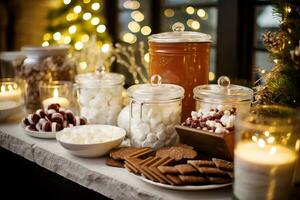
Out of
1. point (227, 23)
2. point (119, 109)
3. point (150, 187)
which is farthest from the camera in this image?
point (227, 23)

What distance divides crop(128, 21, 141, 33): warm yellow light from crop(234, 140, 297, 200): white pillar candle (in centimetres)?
215

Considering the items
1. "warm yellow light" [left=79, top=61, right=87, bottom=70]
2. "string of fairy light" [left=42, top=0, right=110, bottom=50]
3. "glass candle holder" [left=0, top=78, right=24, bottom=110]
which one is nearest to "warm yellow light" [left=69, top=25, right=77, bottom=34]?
"string of fairy light" [left=42, top=0, right=110, bottom=50]

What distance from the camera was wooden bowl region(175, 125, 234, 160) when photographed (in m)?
0.86

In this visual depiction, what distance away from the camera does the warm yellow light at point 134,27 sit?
2.77 meters

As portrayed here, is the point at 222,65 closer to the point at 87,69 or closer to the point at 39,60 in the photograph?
the point at 87,69

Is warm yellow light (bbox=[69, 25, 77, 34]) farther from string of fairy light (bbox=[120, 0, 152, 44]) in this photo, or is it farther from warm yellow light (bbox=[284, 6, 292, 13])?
warm yellow light (bbox=[284, 6, 292, 13])

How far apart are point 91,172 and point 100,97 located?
1.02 feet

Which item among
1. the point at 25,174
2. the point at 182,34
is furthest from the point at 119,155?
the point at 25,174

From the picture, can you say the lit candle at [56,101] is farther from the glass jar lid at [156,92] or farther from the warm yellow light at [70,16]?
the warm yellow light at [70,16]

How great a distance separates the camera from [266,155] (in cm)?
69

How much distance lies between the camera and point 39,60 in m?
1.44

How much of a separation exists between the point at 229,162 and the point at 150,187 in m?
0.19

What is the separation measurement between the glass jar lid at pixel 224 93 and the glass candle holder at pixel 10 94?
2.38 feet

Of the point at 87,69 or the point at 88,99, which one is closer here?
the point at 88,99
